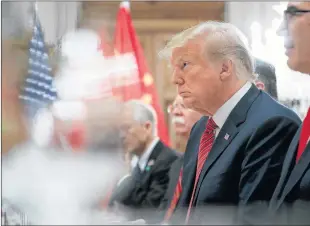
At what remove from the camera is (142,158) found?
1.22 meters

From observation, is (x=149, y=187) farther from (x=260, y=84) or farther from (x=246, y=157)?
(x=260, y=84)

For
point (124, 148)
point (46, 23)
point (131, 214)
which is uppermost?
point (46, 23)

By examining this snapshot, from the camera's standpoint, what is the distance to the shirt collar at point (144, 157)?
1214 millimetres

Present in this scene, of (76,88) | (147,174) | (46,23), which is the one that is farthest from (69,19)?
(147,174)

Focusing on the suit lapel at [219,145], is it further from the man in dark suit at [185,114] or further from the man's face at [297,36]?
the man's face at [297,36]

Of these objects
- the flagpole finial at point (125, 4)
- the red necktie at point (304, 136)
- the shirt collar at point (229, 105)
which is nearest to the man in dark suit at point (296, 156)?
the red necktie at point (304, 136)

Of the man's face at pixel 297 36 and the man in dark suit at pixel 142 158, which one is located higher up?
the man's face at pixel 297 36

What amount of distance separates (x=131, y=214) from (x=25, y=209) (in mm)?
243

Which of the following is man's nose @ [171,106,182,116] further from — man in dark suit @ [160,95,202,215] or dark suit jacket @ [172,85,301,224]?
dark suit jacket @ [172,85,301,224]

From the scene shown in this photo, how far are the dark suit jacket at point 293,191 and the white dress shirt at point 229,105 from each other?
146mm

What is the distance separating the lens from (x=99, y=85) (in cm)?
121

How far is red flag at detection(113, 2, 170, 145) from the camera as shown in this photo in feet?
3.95

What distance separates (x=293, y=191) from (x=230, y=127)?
0.62ft

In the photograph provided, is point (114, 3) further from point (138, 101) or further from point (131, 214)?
point (131, 214)
